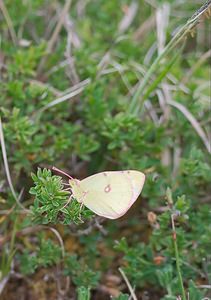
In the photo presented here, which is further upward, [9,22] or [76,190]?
[9,22]

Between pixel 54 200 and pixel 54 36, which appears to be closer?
pixel 54 200

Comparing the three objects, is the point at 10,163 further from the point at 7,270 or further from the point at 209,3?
the point at 209,3

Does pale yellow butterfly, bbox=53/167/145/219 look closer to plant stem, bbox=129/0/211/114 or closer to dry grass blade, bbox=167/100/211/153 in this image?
plant stem, bbox=129/0/211/114

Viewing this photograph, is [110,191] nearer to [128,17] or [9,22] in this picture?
[9,22]

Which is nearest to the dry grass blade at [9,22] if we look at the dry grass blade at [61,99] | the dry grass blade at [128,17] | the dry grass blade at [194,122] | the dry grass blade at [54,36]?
the dry grass blade at [54,36]

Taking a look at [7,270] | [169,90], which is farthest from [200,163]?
[7,270]

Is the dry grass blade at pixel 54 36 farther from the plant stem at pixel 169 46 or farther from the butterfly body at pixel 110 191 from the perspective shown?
the butterfly body at pixel 110 191

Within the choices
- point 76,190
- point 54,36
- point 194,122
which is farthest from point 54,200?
point 54,36

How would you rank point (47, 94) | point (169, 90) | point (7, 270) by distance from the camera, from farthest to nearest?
point (169, 90), point (47, 94), point (7, 270)
